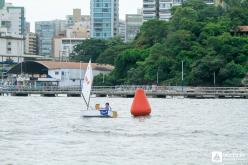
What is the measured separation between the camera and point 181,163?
40562 millimetres

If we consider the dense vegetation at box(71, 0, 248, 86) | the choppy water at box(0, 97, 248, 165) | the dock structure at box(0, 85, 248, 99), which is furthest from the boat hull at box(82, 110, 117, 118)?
the dense vegetation at box(71, 0, 248, 86)

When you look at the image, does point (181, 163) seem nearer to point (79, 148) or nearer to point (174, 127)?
point (79, 148)

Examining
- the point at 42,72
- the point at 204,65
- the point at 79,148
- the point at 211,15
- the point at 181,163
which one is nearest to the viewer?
the point at 181,163

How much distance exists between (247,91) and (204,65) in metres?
15.0

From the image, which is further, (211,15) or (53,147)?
(211,15)

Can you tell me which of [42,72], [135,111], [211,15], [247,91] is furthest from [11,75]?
[135,111]

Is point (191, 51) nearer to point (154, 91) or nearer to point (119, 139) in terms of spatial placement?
point (154, 91)

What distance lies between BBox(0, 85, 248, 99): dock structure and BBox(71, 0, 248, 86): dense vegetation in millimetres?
7582

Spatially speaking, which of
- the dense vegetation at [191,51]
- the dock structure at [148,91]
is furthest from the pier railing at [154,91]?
the dense vegetation at [191,51]

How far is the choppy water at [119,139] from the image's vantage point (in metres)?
42.2

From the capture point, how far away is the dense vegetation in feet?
457

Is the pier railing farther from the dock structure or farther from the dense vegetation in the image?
the dense vegetation

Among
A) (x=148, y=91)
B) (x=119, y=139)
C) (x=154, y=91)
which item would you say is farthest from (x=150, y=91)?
(x=119, y=139)

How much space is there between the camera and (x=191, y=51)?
148 m
